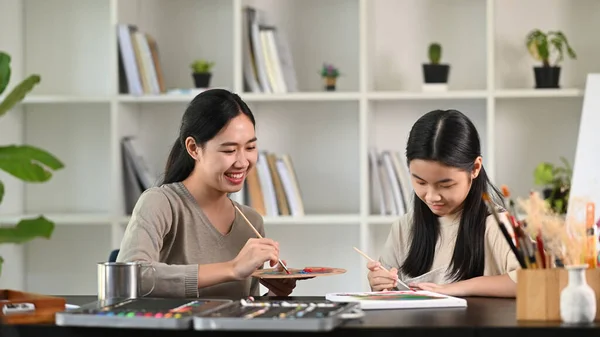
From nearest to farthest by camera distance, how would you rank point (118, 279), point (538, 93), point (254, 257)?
point (118, 279)
point (254, 257)
point (538, 93)

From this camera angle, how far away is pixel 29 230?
5.40ft

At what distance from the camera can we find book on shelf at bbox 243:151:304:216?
3.83 meters

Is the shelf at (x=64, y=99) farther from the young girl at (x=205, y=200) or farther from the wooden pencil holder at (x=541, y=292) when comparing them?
the wooden pencil holder at (x=541, y=292)

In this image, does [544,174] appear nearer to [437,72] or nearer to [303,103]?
[437,72]

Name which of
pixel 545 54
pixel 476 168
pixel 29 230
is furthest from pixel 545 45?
pixel 29 230

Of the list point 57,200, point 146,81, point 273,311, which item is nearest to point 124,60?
point 146,81

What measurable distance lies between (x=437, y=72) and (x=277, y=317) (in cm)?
237

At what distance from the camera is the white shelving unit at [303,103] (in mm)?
3887

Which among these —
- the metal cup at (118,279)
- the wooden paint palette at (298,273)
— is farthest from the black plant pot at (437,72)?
the metal cup at (118,279)

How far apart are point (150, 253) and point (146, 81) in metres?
1.67

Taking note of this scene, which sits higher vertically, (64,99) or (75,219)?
(64,99)

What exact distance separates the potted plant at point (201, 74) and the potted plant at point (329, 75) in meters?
0.47

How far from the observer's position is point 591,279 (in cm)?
176

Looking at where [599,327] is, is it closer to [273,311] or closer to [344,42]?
[273,311]
